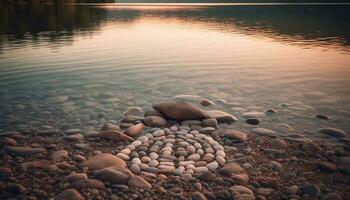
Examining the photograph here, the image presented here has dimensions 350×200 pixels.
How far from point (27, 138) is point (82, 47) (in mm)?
27739

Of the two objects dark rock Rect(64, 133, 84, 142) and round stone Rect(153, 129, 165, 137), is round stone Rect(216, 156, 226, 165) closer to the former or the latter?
round stone Rect(153, 129, 165, 137)

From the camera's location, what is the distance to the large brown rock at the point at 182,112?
13703 mm

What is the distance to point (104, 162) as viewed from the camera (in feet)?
31.9

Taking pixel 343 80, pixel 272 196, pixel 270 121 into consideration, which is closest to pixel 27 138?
pixel 272 196

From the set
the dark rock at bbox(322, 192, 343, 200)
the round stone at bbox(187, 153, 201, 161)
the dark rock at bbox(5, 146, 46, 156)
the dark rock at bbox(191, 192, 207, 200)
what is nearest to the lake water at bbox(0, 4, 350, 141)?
the dark rock at bbox(5, 146, 46, 156)

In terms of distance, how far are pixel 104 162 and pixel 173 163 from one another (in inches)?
83.0

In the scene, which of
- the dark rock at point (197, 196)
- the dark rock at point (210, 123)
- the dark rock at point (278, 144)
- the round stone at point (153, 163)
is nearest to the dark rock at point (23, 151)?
the round stone at point (153, 163)

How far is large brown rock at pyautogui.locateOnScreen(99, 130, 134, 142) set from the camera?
11750 mm

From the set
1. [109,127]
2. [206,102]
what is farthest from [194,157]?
[206,102]

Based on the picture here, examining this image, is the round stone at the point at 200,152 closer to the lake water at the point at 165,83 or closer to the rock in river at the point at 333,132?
the lake water at the point at 165,83

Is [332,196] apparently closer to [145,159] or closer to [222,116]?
[145,159]

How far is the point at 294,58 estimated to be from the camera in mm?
31250

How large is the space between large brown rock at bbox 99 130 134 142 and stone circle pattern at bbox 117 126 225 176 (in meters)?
0.51

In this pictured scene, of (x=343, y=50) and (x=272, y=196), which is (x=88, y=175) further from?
(x=343, y=50)
